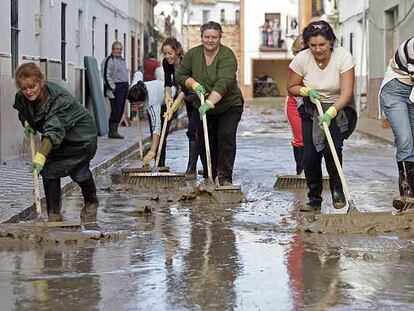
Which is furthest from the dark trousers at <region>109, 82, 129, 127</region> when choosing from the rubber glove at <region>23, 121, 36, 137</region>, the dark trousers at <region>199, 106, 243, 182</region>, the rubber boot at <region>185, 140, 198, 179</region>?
the rubber glove at <region>23, 121, 36, 137</region>

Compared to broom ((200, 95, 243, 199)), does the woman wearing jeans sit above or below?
above

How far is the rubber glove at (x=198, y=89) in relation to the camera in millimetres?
10523

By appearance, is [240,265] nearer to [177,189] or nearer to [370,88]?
[177,189]

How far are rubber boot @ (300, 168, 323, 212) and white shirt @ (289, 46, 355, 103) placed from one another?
71cm

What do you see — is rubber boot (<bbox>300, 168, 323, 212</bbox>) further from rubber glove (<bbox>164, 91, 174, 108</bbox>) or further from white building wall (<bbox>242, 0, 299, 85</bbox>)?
white building wall (<bbox>242, 0, 299, 85</bbox>)

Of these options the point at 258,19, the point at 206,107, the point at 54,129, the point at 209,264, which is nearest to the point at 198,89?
the point at 206,107

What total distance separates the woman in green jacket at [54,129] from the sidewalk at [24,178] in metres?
0.53

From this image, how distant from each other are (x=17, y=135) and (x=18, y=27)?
159 centimetres

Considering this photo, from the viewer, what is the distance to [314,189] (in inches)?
364

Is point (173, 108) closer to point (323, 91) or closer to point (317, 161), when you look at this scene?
point (317, 161)

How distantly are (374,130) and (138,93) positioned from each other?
11.4 metres

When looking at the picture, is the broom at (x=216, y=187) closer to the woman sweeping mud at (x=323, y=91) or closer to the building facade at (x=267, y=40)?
the woman sweeping mud at (x=323, y=91)

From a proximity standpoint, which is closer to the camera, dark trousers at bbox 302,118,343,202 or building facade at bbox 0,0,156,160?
dark trousers at bbox 302,118,343,202

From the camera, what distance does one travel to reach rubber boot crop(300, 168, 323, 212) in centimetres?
923
